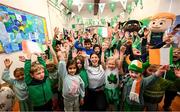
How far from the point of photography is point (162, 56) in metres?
1.32

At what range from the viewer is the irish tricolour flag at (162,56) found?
1.29 m

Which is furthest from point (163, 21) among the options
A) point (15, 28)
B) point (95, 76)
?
point (15, 28)

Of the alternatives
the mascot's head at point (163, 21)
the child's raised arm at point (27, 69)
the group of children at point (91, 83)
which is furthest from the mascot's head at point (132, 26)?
the child's raised arm at point (27, 69)

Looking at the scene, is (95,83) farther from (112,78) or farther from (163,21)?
(163,21)

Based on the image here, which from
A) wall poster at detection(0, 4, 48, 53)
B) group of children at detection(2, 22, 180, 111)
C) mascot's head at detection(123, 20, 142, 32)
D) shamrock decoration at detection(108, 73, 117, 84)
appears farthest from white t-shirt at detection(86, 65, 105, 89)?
mascot's head at detection(123, 20, 142, 32)

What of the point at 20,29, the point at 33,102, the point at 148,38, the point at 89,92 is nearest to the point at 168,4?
the point at 148,38

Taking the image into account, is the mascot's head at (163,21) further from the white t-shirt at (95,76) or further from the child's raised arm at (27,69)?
the child's raised arm at (27,69)

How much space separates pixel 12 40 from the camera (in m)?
2.86

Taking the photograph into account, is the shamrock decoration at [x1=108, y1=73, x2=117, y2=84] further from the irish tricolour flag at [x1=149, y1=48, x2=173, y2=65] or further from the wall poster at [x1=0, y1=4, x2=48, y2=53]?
the wall poster at [x1=0, y1=4, x2=48, y2=53]

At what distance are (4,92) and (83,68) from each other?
97 centimetres

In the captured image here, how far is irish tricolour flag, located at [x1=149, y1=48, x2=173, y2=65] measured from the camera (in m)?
1.29

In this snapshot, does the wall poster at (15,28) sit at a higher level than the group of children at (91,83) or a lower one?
higher

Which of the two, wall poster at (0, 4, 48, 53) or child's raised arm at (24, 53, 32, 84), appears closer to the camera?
child's raised arm at (24, 53, 32, 84)

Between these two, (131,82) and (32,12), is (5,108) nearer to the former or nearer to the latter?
(131,82)
